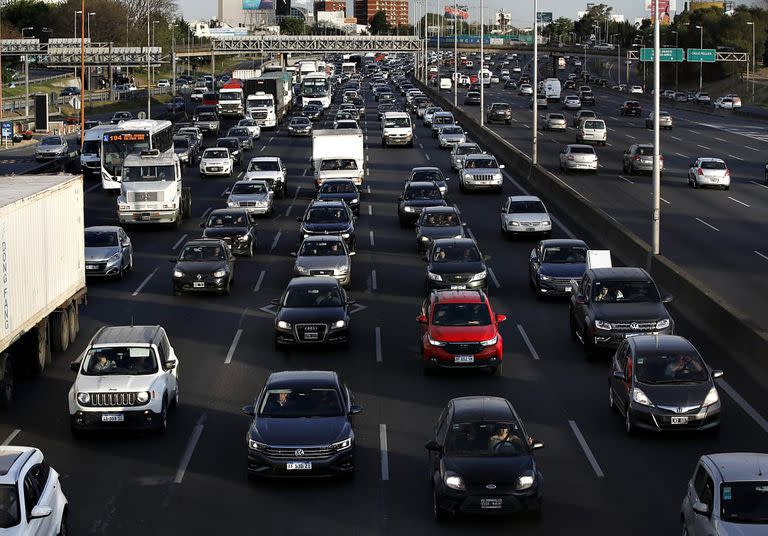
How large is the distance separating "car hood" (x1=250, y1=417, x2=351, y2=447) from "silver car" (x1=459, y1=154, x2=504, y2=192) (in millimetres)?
36747

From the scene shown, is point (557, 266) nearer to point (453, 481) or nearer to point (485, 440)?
point (485, 440)

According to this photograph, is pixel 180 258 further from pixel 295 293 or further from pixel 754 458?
pixel 754 458

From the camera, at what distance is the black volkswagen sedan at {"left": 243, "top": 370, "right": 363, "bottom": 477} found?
18.8 metres

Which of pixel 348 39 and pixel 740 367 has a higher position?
pixel 348 39

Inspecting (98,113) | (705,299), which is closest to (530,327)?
(705,299)

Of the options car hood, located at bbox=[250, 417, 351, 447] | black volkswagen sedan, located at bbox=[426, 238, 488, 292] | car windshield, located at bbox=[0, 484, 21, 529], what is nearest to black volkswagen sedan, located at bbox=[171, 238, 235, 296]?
black volkswagen sedan, located at bbox=[426, 238, 488, 292]

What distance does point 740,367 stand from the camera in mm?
26172

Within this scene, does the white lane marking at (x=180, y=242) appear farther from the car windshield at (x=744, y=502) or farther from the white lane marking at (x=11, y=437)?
the car windshield at (x=744, y=502)

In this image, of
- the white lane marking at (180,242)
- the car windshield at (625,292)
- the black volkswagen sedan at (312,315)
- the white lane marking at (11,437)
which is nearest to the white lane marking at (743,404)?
the car windshield at (625,292)

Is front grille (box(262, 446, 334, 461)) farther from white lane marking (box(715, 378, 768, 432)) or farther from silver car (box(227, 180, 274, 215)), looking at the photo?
silver car (box(227, 180, 274, 215))

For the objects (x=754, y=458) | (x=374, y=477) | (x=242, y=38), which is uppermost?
(x=242, y=38)

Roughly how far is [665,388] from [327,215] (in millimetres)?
22490

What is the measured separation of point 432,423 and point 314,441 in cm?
413

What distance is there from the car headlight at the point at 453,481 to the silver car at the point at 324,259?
1740 cm
